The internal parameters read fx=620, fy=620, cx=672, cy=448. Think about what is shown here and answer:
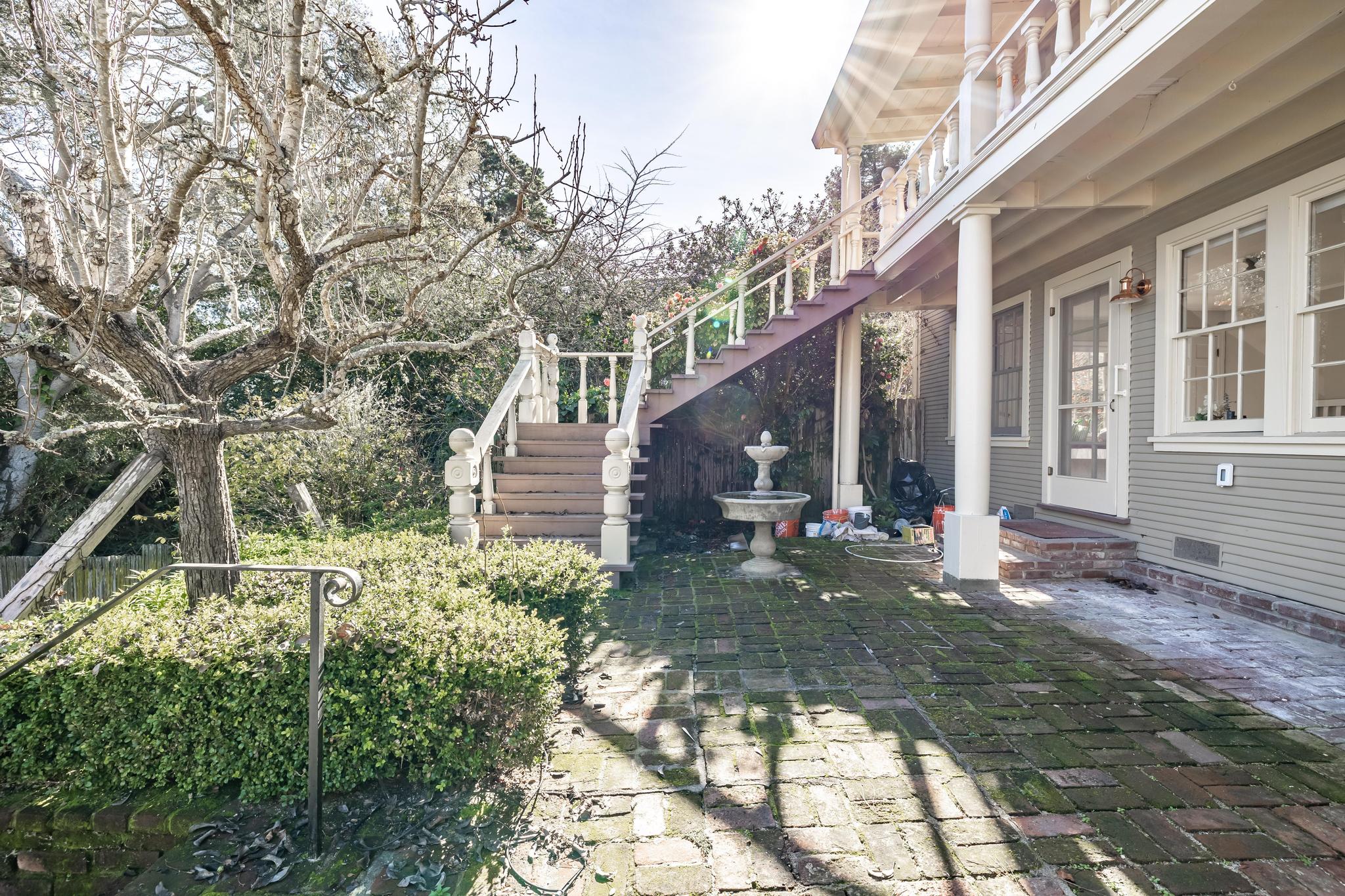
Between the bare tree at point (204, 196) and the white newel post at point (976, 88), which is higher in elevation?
the white newel post at point (976, 88)

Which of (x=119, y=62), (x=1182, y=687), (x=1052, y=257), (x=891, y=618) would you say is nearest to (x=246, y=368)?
(x=119, y=62)

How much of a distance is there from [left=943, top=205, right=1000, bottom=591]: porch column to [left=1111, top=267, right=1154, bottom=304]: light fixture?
1332 millimetres

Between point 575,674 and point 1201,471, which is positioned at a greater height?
point 1201,471

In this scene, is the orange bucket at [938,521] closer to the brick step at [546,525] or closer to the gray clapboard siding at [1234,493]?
the gray clapboard siding at [1234,493]

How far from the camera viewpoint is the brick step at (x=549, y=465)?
632cm

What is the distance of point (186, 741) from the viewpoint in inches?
83.6

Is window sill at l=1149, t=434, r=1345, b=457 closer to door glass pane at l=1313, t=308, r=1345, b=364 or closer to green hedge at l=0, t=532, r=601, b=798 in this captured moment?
door glass pane at l=1313, t=308, r=1345, b=364

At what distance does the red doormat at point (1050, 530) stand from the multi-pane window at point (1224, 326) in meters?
1.22

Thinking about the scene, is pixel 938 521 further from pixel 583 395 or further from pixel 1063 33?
pixel 1063 33

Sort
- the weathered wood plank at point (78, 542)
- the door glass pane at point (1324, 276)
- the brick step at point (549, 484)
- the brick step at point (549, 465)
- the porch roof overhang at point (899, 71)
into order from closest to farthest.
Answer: the door glass pane at point (1324, 276), the weathered wood plank at point (78, 542), the porch roof overhang at point (899, 71), the brick step at point (549, 484), the brick step at point (549, 465)

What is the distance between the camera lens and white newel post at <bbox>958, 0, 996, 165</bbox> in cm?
480

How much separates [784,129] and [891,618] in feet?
22.3

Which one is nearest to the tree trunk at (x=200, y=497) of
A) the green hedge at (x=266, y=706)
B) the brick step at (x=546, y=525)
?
the green hedge at (x=266, y=706)

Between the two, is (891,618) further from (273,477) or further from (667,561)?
(273,477)
